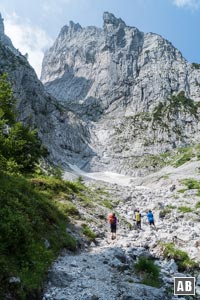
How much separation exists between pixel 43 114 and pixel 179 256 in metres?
146

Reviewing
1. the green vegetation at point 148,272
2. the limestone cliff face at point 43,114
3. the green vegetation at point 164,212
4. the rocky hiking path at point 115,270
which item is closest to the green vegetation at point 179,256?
the rocky hiking path at point 115,270

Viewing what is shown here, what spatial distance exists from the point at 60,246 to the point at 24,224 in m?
4.04

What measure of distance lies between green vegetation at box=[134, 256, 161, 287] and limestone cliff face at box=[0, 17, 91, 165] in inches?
4886

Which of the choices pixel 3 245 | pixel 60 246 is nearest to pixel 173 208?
pixel 60 246

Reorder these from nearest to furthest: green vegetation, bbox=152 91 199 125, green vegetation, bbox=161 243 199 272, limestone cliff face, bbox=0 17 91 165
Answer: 1. green vegetation, bbox=161 243 199 272
2. limestone cliff face, bbox=0 17 91 165
3. green vegetation, bbox=152 91 199 125

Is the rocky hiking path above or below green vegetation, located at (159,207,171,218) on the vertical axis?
below

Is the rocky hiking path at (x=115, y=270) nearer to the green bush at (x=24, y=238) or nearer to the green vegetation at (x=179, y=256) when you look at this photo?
the green vegetation at (x=179, y=256)

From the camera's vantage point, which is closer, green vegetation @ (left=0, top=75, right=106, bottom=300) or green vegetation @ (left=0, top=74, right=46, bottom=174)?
green vegetation @ (left=0, top=75, right=106, bottom=300)

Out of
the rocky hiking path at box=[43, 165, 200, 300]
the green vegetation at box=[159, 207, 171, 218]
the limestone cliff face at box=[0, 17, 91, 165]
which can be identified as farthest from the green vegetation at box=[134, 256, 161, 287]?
the limestone cliff face at box=[0, 17, 91, 165]

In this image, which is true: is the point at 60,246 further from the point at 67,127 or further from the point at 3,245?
the point at 67,127

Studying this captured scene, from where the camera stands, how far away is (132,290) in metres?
14.5

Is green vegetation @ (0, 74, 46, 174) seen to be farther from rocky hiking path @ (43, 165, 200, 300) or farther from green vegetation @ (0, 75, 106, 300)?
rocky hiking path @ (43, 165, 200, 300)

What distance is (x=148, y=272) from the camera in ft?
56.0

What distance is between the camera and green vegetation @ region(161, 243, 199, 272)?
61.9ft
